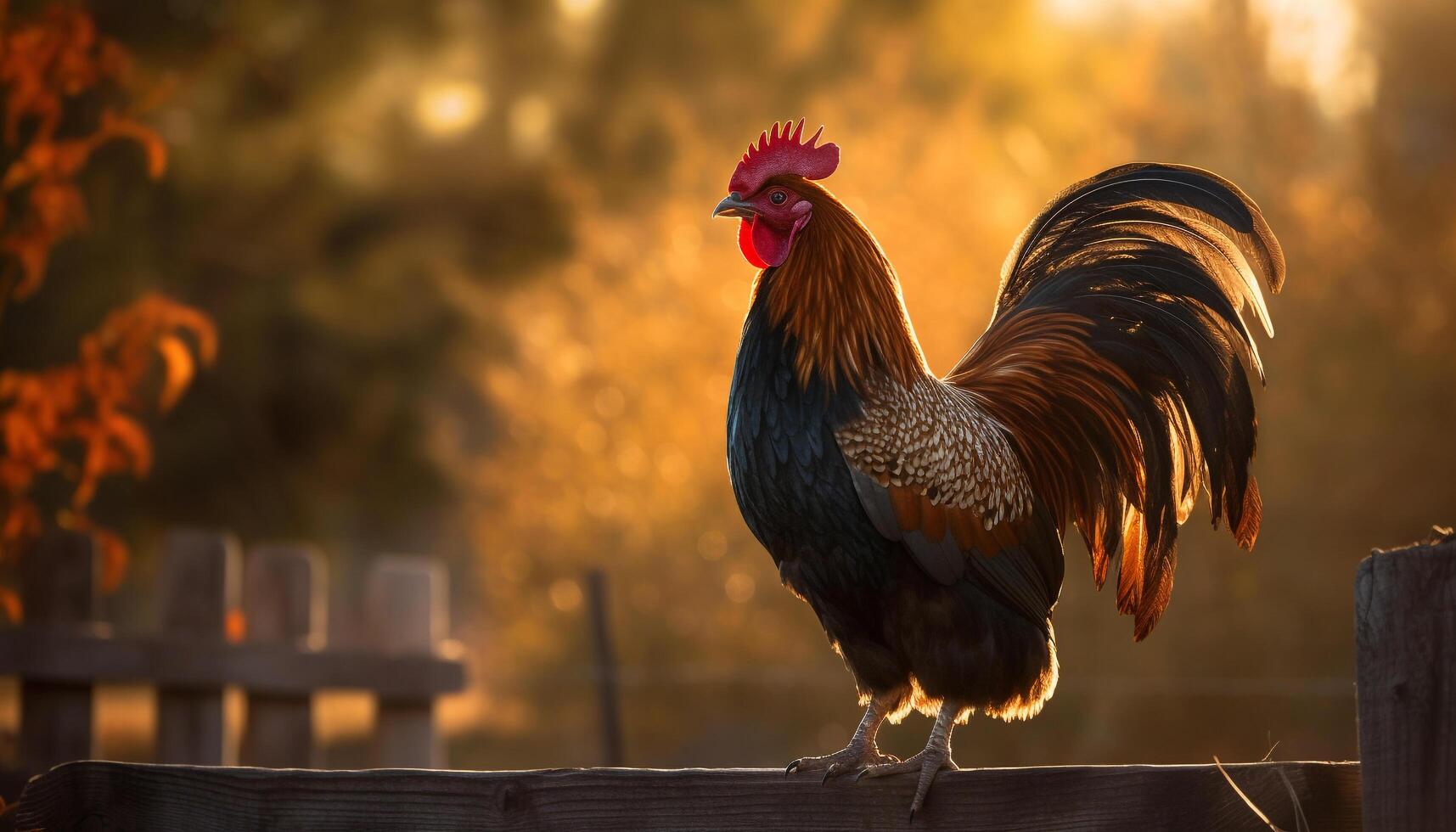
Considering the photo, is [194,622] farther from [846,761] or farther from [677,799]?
[677,799]

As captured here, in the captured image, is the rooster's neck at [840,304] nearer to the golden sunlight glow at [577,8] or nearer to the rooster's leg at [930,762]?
the rooster's leg at [930,762]

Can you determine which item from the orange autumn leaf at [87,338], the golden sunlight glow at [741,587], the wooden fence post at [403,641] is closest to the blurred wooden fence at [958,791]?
the orange autumn leaf at [87,338]

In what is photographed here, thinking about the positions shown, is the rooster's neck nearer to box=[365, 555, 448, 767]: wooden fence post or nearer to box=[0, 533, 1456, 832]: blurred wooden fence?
box=[0, 533, 1456, 832]: blurred wooden fence

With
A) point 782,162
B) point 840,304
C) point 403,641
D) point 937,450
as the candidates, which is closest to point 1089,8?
point 403,641

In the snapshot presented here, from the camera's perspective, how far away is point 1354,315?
27.2ft

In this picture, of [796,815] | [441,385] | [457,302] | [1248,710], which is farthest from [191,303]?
[796,815]

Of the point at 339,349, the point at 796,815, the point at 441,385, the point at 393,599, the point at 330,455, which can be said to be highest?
the point at 441,385

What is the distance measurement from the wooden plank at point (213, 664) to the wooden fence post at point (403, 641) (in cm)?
7

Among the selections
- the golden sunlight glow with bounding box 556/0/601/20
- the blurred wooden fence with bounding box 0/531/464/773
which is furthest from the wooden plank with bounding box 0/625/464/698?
the golden sunlight glow with bounding box 556/0/601/20

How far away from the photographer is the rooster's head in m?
2.69

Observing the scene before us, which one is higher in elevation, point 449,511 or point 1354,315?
point 449,511

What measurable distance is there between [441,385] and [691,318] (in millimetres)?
2278

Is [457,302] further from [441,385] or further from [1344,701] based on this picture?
[1344,701]

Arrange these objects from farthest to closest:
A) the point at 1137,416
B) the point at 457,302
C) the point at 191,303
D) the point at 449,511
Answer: the point at 449,511 → the point at 457,302 → the point at 191,303 → the point at 1137,416
